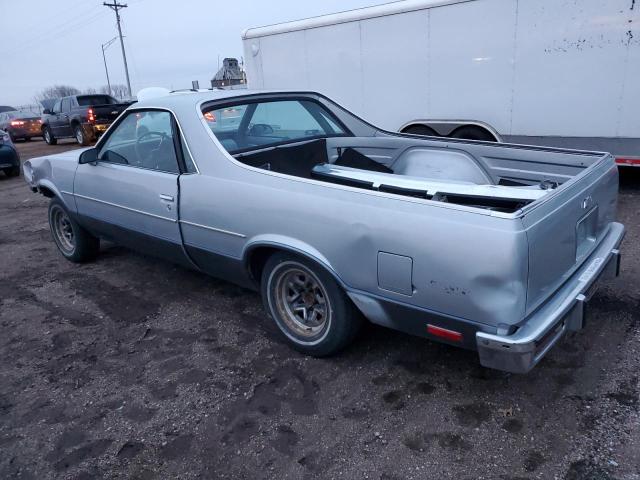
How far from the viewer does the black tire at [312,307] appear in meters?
2.85

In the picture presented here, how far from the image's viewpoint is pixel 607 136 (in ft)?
19.5

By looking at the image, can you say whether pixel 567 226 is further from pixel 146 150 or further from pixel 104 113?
pixel 104 113

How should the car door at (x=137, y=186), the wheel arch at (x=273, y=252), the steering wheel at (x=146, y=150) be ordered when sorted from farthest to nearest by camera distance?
the steering wheel at (x=146, y=150) < the car door at (x=137, y=186) < the wheel arch at (x=273, y=252)

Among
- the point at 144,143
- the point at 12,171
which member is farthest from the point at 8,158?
the point at 144,143

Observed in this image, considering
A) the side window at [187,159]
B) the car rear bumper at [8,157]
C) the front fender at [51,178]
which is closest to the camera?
the side window at [187,159]

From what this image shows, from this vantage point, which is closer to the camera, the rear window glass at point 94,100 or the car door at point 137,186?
the car door at point 137,186

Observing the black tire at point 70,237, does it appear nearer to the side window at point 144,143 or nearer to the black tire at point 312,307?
the side window at point 144,143

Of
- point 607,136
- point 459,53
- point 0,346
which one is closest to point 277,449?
point 0,346

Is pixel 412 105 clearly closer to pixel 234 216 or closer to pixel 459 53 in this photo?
pixel 459 53

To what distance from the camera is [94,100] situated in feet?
53.9

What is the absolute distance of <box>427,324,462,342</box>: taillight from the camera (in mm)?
2381

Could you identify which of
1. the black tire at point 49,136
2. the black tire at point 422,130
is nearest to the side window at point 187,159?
the black tire at point 422,130

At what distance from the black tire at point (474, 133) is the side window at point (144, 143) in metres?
4.46

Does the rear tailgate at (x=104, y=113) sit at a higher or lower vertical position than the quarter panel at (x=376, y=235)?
higher
